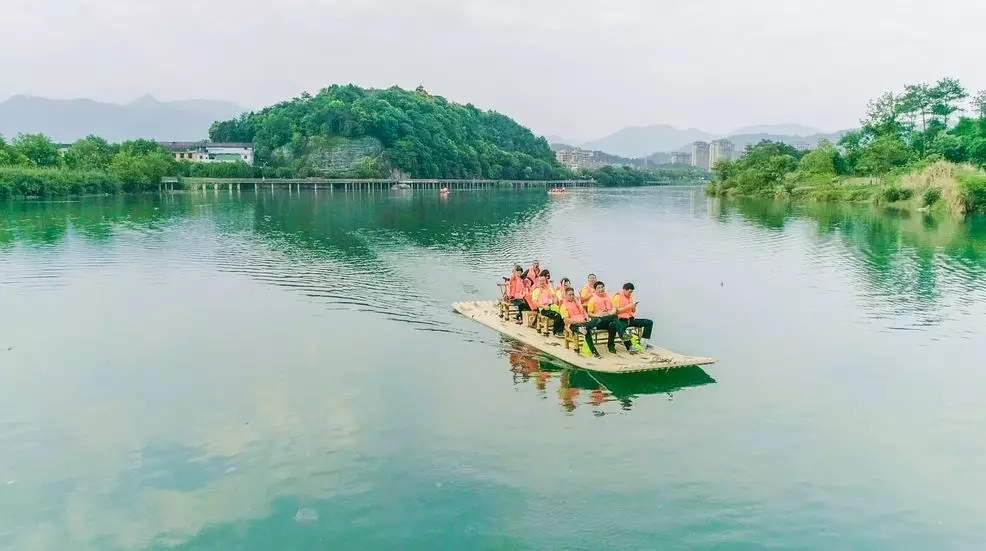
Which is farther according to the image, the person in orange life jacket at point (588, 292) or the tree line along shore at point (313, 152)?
the tree line along shore at point (313, 152)

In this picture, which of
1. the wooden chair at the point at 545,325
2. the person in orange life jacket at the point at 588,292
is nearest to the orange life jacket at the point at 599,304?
the person in orange life jacket at the point at 588,292

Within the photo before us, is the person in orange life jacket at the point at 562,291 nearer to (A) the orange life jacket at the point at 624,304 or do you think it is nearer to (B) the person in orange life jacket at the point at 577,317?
(B) the person in orange life jacket at the point at 577,317

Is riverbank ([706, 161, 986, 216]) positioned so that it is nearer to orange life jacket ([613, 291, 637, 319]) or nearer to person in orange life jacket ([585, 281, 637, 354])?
orange life jacket ([613, 291, 637, 319])

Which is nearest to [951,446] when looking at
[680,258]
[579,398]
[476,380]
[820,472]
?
[820,472]

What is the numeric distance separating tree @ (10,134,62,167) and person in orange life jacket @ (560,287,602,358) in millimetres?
93891

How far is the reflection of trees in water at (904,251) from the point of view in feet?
93.8

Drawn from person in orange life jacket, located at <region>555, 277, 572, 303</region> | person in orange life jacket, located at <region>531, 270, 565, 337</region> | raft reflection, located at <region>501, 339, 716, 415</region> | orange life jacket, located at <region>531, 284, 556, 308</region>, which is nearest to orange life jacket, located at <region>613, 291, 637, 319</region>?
person in orange life jacket, located at <region>555, 277, 572, 303</region>

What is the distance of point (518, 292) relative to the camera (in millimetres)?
21750

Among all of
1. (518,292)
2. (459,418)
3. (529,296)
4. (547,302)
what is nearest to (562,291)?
(547,302)

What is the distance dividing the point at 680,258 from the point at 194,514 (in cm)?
3158

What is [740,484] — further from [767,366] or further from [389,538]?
[767,366]

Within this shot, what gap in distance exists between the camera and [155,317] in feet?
77.0

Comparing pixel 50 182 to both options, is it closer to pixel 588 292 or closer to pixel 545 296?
pixel 545 296

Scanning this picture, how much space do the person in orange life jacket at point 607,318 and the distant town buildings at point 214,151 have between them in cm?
13945
